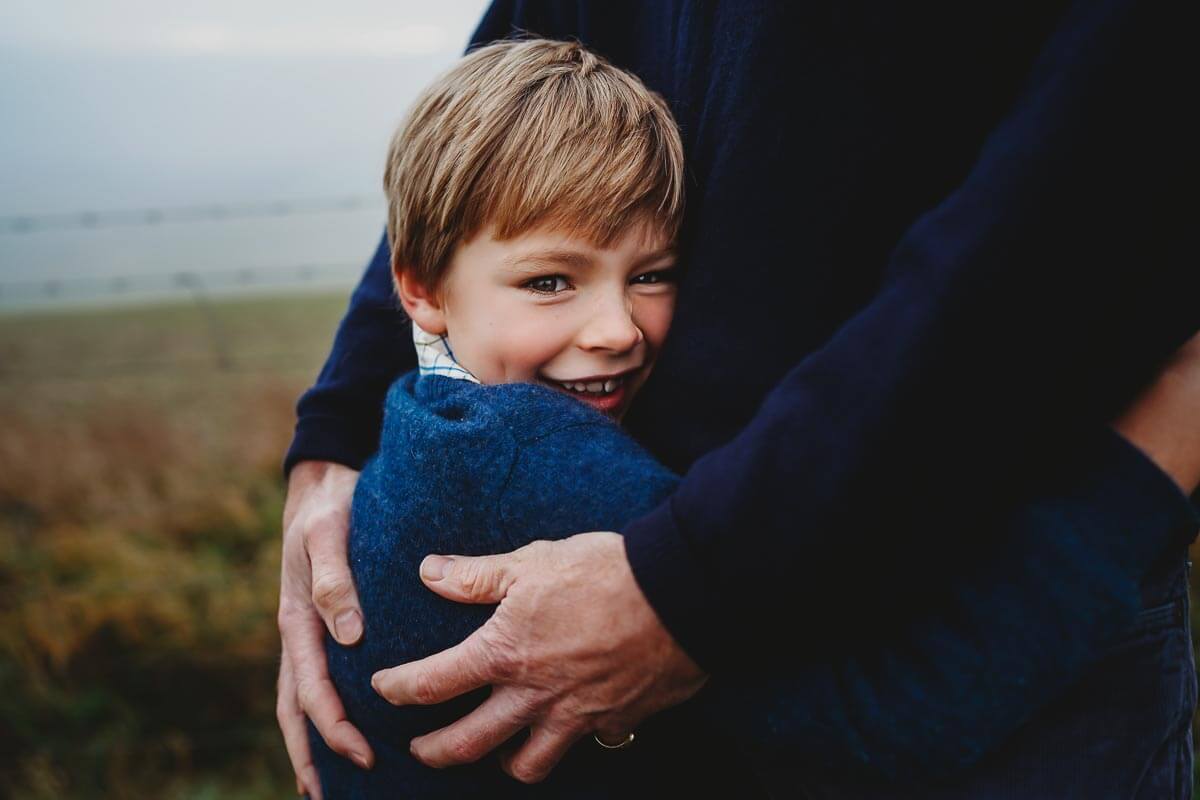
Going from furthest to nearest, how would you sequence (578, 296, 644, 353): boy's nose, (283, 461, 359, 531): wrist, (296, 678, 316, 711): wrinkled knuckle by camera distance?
(283, 461, 359, 531): wrist → (296, 678, 316, 711): wrinkled knuckle → (578, 296, 644, 353): boy's nose

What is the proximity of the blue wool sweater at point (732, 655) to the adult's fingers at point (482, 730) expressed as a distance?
0.22 ft

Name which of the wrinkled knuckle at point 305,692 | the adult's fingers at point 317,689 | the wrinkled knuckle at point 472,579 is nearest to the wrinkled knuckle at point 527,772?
the wrinkled knuckle at point 472,579

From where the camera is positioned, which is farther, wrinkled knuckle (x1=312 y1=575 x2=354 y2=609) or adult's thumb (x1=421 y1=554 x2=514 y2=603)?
wrinkled knuckle (x1=312 y1=575 x2=354 y2=609)

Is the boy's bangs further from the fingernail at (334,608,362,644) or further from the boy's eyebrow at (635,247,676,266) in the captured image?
the fingernail at (334,608,362,644)

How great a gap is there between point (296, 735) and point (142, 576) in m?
3.15

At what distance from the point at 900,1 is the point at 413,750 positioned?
3.70 feet

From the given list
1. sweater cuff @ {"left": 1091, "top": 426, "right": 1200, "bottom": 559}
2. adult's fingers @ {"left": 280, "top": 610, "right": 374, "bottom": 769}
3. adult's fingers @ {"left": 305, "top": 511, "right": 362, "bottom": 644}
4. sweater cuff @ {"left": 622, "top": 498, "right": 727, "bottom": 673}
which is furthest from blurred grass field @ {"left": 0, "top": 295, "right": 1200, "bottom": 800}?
sweater cuff @ {"left": 1091, "top": 426, "right": 1200, "bottom": 559}

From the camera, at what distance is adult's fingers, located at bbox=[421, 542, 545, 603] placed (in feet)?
3.53

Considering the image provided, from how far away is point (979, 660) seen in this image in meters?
0.92

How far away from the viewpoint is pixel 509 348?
1.34 metres

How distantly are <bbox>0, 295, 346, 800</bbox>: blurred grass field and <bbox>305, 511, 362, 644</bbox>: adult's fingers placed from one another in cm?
251

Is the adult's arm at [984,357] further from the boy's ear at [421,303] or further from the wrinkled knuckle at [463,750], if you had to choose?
the boy's ear at [421,303]

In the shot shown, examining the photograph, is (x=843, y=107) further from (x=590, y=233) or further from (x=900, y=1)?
(x=590, y=233)

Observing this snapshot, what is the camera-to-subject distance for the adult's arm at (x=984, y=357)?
32.9 inches
